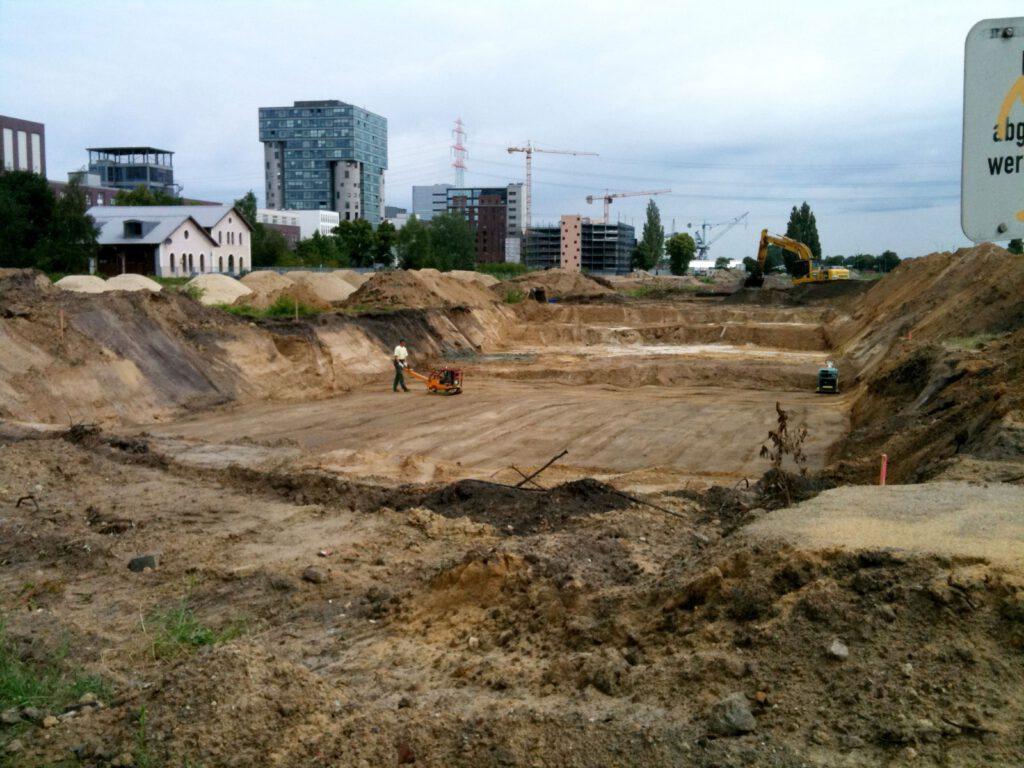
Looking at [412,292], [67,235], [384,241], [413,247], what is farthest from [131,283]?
[413,247]

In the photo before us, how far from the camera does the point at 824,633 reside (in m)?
4.75

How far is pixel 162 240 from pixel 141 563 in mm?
54535

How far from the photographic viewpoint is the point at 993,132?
9.23ft

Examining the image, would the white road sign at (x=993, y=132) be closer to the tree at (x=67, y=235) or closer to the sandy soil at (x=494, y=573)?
the sandy soil at (x=494, y=573)

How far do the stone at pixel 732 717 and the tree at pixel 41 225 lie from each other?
53.0 meters

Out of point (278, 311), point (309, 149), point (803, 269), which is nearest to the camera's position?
point (278, 311)

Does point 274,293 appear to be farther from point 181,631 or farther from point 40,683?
point 40,683

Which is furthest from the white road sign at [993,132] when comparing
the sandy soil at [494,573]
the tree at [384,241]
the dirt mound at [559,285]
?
the tree at [384,241]

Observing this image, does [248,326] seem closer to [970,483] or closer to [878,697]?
[970,483]

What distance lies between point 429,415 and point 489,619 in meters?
15.2

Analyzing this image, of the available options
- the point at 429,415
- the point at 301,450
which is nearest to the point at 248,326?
the point at 429,415

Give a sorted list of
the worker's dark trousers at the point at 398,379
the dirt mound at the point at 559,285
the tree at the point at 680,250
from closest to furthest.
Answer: the worker's dark trousers at the point at 398,379, the dirt mound at the point at 559,285, the tree at the point at 680,250

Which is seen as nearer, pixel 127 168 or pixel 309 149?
pixel 127 168

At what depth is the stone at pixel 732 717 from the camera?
13.8 ft
